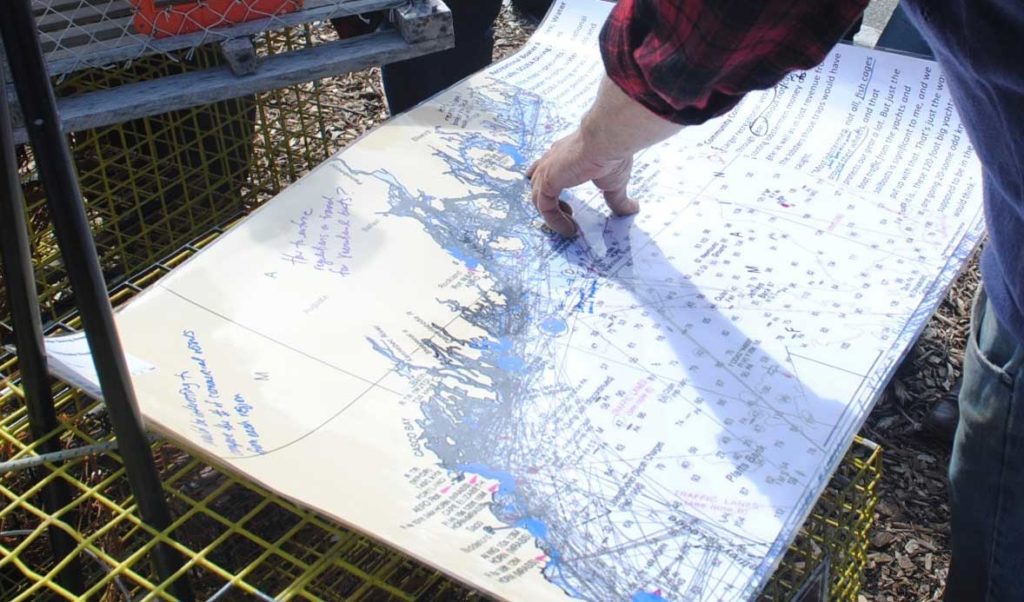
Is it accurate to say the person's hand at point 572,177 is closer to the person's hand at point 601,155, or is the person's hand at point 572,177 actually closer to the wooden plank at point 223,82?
the person's hand at point 601,155

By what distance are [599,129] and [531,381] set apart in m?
0.24

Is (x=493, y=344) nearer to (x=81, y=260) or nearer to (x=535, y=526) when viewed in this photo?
(x=535, y=526)

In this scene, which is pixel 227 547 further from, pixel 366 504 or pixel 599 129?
pixel 599 129

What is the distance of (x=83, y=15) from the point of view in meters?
0.99

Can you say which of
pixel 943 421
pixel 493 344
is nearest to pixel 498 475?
pixel 493 344

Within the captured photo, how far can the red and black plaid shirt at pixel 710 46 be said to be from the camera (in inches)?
25.6

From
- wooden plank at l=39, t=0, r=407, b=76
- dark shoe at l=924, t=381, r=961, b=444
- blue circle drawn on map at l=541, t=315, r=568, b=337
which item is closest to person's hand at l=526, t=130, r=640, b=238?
blue circle drawn on map at l=541, t=315, r=568, b=337

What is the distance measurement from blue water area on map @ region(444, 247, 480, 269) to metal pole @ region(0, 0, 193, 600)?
1.27ft

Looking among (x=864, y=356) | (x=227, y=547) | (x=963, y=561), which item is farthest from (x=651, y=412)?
(x=227, y=547)

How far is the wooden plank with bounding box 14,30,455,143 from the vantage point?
37.3 inches

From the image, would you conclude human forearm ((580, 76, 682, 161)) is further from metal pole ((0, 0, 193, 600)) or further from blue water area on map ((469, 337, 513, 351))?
metal pole ((0, 0, 193, 600))

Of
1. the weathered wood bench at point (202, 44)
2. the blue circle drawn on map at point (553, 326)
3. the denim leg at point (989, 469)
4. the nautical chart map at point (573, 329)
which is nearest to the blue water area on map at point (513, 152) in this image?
the nautical chart map at point (573, 329)

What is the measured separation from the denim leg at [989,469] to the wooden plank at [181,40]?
2.31 ft

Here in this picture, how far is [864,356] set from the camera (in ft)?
2.89
